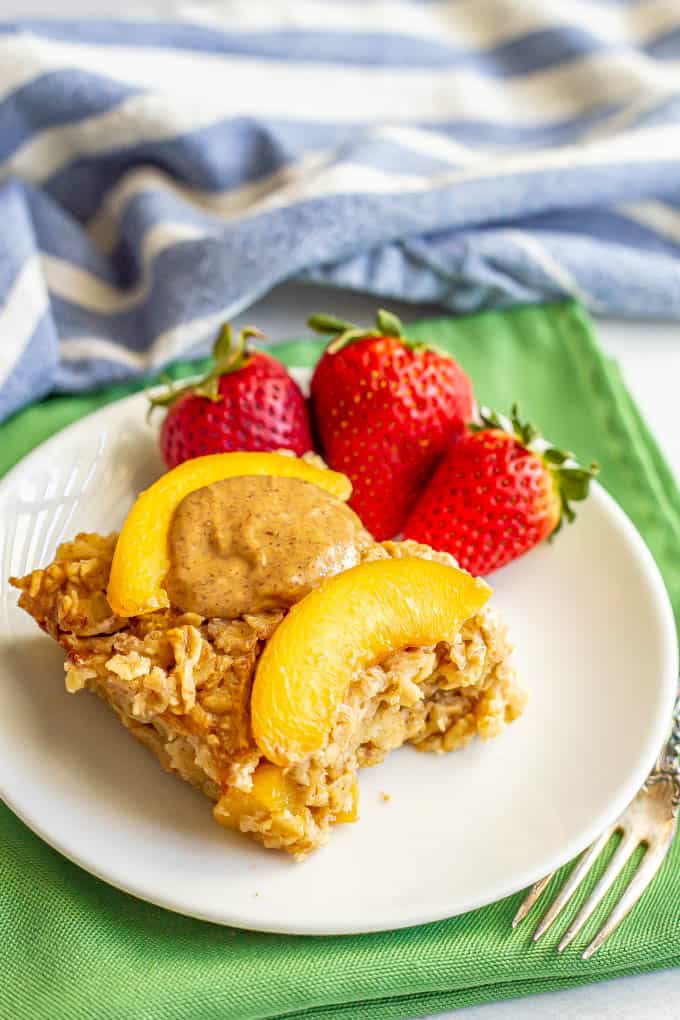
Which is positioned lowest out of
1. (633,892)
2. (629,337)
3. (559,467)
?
(633,892)

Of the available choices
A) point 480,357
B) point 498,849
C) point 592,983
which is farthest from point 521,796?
point 480,357

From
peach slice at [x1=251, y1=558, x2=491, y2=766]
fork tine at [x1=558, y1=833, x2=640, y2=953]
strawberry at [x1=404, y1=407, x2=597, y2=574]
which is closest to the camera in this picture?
peach slice at [x1=251, y1=558, x2=491, y2=766]

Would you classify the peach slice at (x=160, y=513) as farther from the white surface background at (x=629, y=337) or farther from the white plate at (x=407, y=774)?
the white surface background at (x=629, y=337)

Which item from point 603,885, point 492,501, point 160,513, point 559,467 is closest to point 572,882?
point 603,885

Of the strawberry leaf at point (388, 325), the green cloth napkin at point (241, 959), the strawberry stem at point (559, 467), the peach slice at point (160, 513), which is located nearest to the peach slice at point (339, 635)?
the peach slice at point (160, 513)

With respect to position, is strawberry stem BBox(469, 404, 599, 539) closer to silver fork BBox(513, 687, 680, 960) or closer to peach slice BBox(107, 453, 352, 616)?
peach slice BBox(107, 453, 352, 616)

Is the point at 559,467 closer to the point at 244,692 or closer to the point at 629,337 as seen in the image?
the point at 244,692

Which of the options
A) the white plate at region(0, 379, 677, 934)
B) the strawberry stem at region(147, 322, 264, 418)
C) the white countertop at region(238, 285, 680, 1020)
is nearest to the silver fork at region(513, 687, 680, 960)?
the white plate at region(0, 379, 677, 934)
